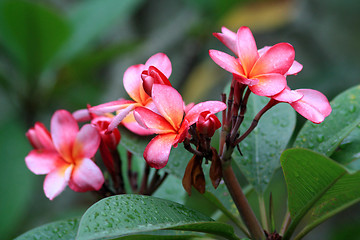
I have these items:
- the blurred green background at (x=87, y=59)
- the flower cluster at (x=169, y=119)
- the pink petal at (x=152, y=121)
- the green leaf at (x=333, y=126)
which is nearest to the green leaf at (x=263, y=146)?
the green leaf at (x=333, y=126)

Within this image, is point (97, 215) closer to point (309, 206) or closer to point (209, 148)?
point (209, 148)

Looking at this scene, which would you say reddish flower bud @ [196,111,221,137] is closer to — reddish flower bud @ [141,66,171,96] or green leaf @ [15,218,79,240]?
reddish flower bud @ [141,66,171,96]

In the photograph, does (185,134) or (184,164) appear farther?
(184,164)

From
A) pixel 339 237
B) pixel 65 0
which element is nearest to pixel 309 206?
pixel 339 237

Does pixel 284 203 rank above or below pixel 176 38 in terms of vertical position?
below

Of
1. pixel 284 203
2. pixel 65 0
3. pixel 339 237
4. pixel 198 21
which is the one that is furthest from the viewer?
pixel 65 0

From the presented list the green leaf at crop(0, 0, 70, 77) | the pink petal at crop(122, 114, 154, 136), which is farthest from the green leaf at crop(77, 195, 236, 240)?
the green leaf at crop(0, 0, 70, 77)
